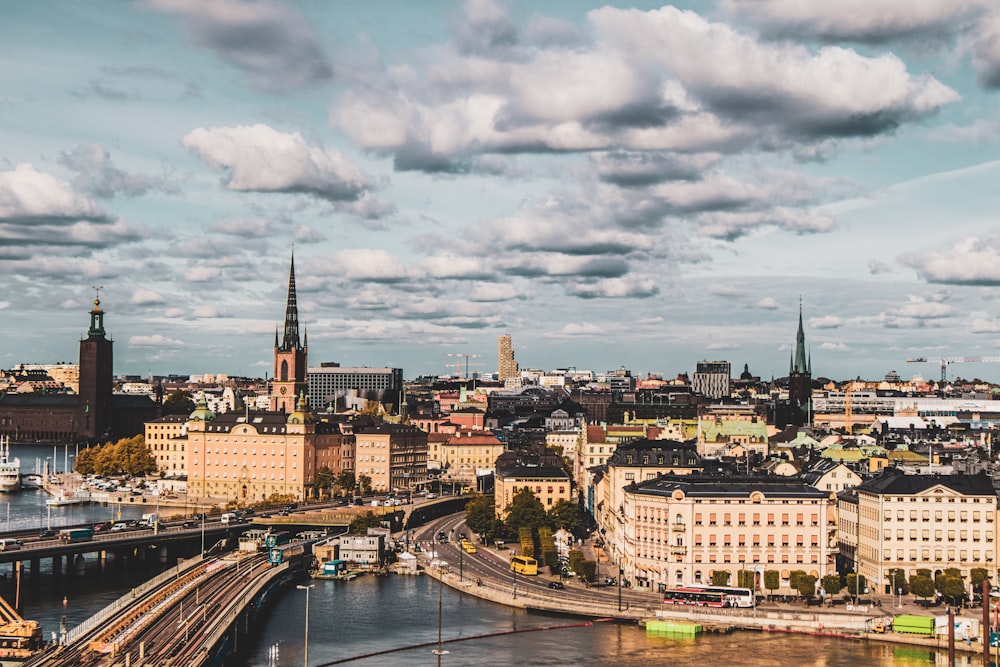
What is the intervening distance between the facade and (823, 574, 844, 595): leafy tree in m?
85.5

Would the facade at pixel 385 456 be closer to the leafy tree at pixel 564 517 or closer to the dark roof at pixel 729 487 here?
the leafy tree at pixel 564 517

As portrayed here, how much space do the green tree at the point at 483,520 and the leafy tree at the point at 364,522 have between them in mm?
8497

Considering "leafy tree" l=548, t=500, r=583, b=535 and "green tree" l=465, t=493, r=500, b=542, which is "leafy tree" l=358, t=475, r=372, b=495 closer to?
"green tree" l=465, t=493, r=500, b=542

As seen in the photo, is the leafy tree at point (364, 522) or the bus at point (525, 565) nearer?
the bus at point (525, 565)

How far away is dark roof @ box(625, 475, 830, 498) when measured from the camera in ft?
288

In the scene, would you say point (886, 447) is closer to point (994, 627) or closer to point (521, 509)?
point (521, 509)

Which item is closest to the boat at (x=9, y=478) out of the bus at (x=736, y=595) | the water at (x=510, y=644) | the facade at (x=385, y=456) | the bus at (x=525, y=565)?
the facade at (x=385, y=456)

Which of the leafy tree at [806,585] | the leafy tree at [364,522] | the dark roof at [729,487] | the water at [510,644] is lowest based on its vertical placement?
the water at [510,644]

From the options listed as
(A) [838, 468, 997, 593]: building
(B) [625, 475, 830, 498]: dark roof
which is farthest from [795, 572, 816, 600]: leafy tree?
(A) [838, 468, 997, 593]: building

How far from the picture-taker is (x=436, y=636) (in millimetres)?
76375

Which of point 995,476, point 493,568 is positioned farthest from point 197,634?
point 995,476

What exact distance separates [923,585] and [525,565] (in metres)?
27.5

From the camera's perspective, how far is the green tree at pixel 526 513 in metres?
116

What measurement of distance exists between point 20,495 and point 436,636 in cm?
10636
